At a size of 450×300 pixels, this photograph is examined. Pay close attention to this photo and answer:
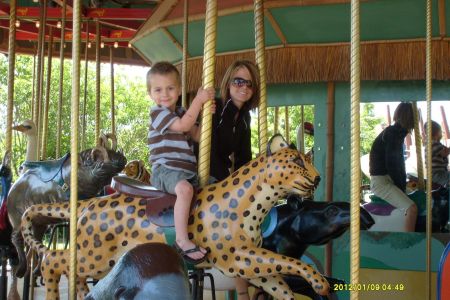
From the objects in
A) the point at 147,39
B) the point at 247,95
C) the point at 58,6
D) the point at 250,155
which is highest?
the point at 58,6

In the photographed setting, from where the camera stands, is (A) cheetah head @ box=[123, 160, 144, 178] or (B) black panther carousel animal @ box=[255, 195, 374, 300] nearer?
(B) black panther carousel animal @ box=[255, 195, 374, 300]

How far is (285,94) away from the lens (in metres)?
4.84

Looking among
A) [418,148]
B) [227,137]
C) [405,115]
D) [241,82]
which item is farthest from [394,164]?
[241,82]

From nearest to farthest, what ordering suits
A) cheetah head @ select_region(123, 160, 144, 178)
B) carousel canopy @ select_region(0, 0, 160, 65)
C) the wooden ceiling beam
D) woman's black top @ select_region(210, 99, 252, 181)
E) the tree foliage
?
woman's black top @ select_region(210, 99, 252, 181), the wooden ceiling beam, cheetah head @ select_region(123, 160, 144, 178), carousel canopy @ select_region(0, 0, 160, 65), the tree foliage

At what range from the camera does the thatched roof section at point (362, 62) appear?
4406 millimetres

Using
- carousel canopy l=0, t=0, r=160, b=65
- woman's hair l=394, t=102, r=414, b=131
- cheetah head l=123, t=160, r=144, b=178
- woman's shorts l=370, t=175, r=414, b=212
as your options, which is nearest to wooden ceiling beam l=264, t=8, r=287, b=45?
woman's hair l=394, t=102, r=414, b=131

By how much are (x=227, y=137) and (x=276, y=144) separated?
618 millimetres

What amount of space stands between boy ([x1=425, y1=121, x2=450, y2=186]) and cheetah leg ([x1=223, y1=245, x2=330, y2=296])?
284cm

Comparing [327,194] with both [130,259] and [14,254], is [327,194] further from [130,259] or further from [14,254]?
[130,259]

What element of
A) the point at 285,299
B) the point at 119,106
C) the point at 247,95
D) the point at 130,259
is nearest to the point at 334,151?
the point at 247,95

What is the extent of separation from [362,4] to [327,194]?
1.45 metres

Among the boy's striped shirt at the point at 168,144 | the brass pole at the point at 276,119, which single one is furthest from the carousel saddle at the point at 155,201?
the brass pole at the point at 276,119

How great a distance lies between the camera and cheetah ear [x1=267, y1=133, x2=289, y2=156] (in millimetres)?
2439

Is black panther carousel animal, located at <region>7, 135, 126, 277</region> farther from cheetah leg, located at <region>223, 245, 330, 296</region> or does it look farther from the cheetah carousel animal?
cheetah leg, located at <region>223, 245, 330, 296</region>
